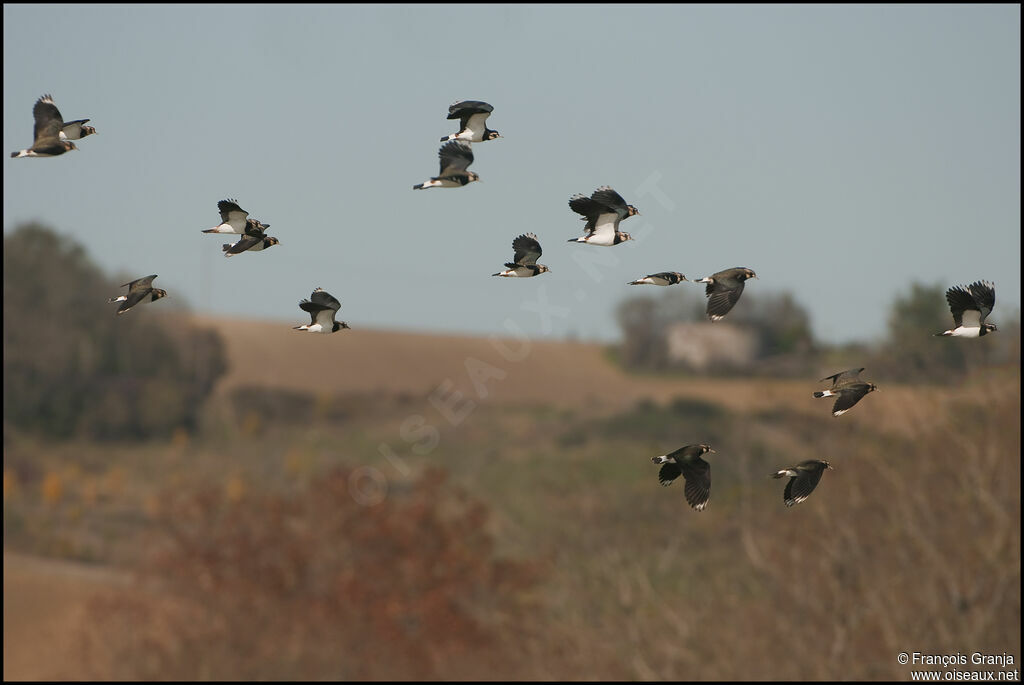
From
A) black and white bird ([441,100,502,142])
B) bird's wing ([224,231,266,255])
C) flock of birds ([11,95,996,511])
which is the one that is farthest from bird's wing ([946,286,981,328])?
bird's wing ([224,231,266,255])

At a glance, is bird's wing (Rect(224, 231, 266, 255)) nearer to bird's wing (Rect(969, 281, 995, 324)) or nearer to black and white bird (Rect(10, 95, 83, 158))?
black and white bird (Rect(10, 95, 83, 158))

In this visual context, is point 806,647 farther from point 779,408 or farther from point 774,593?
point 779,408

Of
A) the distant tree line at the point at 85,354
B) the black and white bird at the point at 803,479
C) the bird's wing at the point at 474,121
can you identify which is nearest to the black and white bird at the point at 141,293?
the bird's wing at the point at 474,121

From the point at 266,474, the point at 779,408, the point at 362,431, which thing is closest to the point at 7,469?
the point at 266,474

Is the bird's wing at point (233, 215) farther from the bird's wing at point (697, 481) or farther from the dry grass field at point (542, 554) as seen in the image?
the dry grass field at point (542, 554)

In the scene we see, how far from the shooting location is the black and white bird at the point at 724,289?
5570mm

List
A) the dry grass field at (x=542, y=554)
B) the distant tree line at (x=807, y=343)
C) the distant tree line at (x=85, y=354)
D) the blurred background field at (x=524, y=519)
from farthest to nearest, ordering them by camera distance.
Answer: the distant tree line at (x=85, y=354), the distant tree line at (x=807, y=343), the blurred background field at (x=524, y=519), the dry grass field at (x=542, y=554)

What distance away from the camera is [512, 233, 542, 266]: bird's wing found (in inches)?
223

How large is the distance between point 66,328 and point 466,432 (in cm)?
2856

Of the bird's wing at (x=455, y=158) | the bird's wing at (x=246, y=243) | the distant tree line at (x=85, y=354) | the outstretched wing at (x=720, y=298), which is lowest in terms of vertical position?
the outstretched wing at (x=720, y=298)

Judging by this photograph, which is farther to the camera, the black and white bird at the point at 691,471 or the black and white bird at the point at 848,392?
the black and white bird at the point at 848,392

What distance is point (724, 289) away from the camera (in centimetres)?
565

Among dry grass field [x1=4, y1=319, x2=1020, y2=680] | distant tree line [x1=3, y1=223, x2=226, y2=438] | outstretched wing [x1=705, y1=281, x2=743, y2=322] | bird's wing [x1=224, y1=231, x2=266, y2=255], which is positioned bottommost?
dry grass field [x1=4, y1=319, x2=1020, y2=680]

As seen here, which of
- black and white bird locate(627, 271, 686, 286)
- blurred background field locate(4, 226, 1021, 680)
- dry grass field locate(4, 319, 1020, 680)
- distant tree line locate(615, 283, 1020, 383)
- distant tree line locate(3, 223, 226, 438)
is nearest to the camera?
black and white bird locate(627, 271, 686, 286)
